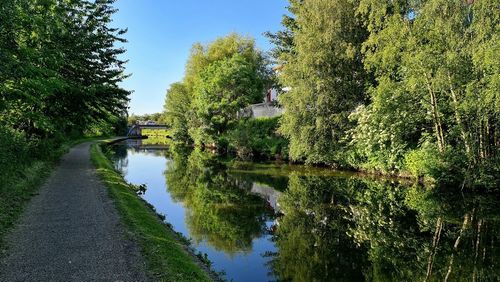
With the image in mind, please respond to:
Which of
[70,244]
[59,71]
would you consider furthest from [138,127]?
[70,244]

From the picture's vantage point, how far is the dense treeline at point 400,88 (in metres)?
16.9

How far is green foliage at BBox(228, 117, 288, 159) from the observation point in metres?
36.6

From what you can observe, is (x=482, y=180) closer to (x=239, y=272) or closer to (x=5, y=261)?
(x=239, y=272)

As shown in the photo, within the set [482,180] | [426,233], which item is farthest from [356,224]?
[482,180]

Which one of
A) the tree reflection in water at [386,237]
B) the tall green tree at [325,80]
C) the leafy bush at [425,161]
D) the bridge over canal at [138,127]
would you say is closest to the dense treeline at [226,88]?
the tall green tree at [325,80]

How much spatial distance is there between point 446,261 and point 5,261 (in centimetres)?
988

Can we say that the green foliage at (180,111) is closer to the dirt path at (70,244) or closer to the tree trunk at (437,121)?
the tree trunk at (437,121)

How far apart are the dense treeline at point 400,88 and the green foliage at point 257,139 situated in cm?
864

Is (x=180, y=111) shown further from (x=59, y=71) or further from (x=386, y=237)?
(x=386, y=237)

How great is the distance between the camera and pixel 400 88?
20375 millimetres

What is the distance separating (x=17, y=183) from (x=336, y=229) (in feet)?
35.7

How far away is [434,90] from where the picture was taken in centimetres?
1891

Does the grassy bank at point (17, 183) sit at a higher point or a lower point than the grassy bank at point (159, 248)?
higher

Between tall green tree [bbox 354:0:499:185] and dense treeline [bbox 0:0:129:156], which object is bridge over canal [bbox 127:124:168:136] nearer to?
dense treeline [bbox 0:0:129:156]
